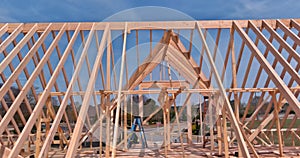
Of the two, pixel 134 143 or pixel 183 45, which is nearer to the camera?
pixel 183 45

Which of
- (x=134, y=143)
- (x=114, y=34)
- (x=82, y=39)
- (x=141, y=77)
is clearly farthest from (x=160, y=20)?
(x=134, y=143)

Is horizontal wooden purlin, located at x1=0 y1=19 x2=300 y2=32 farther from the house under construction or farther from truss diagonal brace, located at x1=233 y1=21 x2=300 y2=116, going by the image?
truss diagonal brace, located at x1=233 y1=21 x2=300 y2=116

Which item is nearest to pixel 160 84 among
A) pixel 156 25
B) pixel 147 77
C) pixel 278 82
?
pixel 147 77

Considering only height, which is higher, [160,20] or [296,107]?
[160,20]

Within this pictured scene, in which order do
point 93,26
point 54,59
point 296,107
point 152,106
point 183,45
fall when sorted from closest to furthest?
point 296,107 → point 93,26 → point 54,59 → point 183,45 → point 152,106

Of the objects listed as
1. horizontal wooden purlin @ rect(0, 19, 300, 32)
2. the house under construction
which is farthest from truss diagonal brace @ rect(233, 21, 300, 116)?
horizontal wooden purlin @ rect(0, 19, 300, 32)

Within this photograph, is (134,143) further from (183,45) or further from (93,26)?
(93,26)

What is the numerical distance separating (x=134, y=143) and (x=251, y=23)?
5.11 meters

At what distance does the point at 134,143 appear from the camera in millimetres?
9289

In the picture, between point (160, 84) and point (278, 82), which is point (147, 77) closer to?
point (160, 84)

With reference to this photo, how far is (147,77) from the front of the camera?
1027cm

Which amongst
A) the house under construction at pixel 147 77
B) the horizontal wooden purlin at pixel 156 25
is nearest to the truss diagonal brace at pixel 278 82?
the house under construction at pixel 147 77

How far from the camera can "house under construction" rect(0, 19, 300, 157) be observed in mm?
5387

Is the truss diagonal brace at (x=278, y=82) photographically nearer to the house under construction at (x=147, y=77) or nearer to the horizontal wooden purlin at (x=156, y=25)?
the house under construction at (x=147, y=77)
